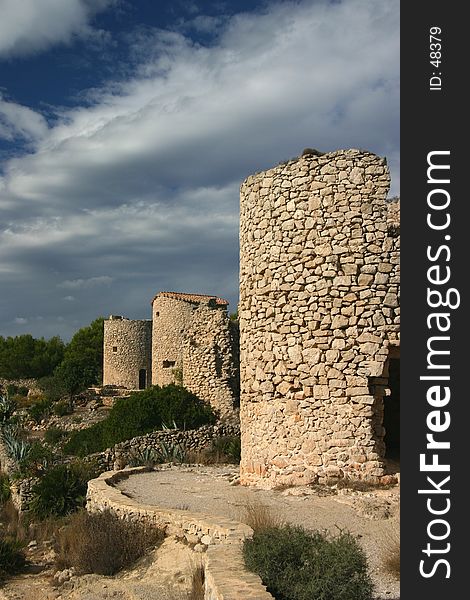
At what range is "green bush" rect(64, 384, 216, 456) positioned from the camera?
62.8ft

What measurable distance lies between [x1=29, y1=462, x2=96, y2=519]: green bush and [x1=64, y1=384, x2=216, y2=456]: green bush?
15.0 ft

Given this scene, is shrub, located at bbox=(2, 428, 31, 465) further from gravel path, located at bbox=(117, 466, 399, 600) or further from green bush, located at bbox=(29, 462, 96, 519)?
gravel path, located at bbox=(117, 466, 399, 600)

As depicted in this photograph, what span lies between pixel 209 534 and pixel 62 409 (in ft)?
80.1

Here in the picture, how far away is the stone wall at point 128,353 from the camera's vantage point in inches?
1517

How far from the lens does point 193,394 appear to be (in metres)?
21.0

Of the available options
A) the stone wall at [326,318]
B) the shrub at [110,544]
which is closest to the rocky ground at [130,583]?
the shrub at [110,544]

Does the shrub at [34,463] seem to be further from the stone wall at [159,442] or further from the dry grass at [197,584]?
the dry grass at [197,584]

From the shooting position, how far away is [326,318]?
995cm

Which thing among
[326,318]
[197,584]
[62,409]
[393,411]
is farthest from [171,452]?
[62,409]

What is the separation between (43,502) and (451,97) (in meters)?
11.4

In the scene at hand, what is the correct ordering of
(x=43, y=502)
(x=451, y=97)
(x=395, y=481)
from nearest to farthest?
(x=451, y=97) < (x=395, y=481) < (x=43, y=502)

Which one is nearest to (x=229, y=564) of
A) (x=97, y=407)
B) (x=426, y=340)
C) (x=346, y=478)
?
(x=426, y=340)

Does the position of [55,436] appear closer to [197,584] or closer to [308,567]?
[197,584]

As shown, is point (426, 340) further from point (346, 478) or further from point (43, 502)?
point (43, 502)
